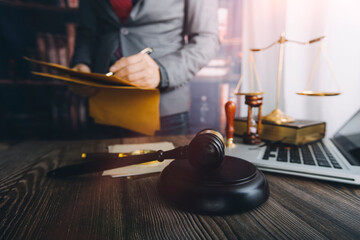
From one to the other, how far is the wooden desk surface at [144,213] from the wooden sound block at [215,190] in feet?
0.04

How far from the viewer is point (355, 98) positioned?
97 cm

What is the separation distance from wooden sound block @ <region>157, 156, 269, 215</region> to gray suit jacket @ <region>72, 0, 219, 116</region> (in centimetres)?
62

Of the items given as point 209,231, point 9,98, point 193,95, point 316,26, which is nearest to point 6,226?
point 209,231

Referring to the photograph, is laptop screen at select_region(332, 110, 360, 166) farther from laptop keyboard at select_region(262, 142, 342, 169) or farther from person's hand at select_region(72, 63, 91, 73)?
person's hand at select_region(72, 63, 91, 73)

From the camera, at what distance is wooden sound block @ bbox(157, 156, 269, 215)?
350mm

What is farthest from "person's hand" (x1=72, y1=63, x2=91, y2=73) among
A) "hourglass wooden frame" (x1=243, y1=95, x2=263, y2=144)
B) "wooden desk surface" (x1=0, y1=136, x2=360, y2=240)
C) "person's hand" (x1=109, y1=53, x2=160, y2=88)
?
"hourglass wooden frame" (x1=243, y1=95, x2=263, y2=144)

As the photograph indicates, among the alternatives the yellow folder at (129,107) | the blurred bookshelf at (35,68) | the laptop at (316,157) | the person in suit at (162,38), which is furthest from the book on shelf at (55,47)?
the laptop at (316,157)

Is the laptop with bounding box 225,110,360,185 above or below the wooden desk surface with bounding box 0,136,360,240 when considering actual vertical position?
above

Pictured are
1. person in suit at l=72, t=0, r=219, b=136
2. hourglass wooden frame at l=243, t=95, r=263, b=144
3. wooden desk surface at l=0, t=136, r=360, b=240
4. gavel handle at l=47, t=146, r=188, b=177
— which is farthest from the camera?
person in suit at l=72, t=0, r=219, b=136

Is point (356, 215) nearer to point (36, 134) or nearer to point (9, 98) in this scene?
point (36, 134)

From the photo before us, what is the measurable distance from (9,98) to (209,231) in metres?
2.80

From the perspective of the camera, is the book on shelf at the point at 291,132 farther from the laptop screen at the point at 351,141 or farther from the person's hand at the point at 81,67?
the person's hand at the point at 81,67

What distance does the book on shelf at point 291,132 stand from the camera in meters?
0.68

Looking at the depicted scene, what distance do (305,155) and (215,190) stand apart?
35cm
